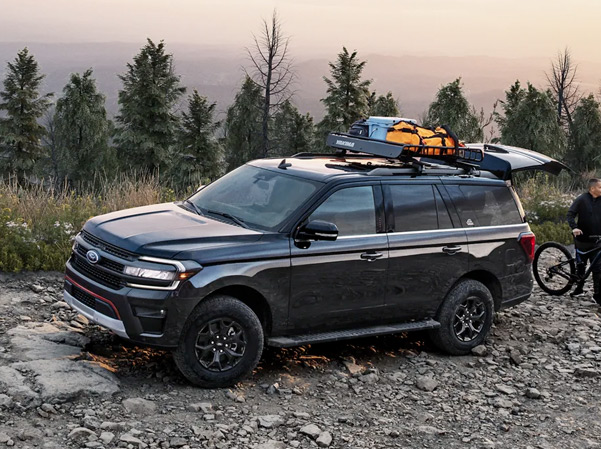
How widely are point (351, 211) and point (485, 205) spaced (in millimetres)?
1917

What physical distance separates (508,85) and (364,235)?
2179 inches

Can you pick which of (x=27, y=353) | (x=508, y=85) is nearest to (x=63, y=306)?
(x=27, y=353)

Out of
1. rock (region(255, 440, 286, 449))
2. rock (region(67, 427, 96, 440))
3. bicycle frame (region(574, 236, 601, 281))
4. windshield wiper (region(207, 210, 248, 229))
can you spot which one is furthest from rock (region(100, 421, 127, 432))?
bicycle frame (region(574, 236, 601, 281))

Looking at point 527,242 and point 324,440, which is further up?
point 527,242

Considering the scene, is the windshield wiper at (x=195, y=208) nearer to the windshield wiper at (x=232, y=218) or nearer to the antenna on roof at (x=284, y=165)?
the windshield wiper at (x=232, y=218)

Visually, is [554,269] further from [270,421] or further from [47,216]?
[47,216]

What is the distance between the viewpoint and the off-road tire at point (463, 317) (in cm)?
779

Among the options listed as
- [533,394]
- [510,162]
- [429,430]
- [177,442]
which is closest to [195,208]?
[177,442]

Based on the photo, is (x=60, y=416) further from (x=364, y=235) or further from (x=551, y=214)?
(x=551, y=214)

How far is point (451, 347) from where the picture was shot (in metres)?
7.93

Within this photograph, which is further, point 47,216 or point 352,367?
point 47,216

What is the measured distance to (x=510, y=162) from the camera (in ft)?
30.1

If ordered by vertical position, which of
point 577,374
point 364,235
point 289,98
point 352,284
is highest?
point 289,98

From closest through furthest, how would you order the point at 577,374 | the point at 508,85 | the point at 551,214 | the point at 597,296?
the point at 577,374
the point at 597,296
the point at 551,214
the point at 508,85
